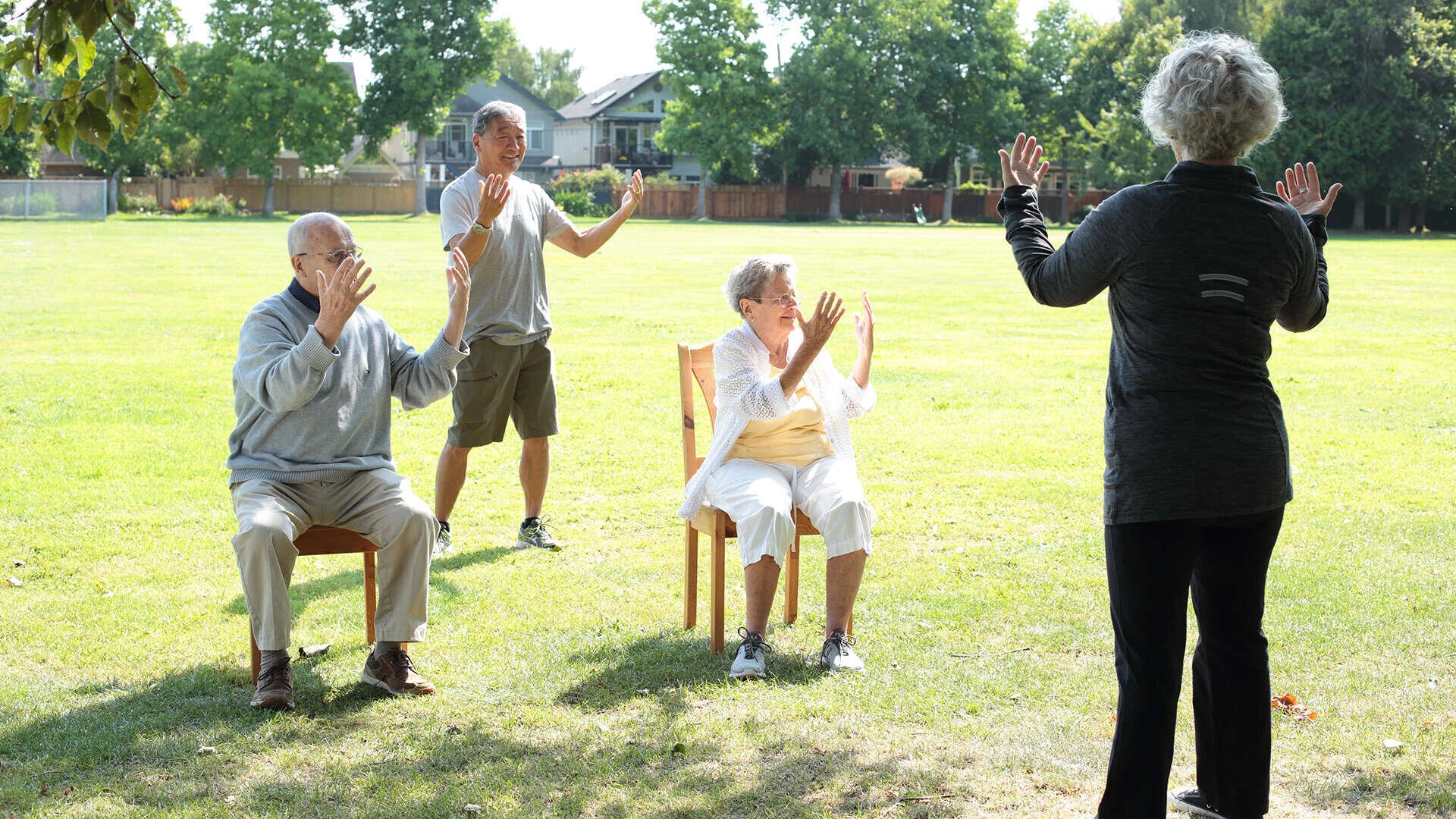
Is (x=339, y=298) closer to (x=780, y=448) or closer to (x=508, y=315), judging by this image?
(x=780, y=448)

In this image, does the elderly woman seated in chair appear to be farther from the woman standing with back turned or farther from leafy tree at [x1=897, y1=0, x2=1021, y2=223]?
leafy tree at [x1=897, y1=0, x2=1021, y2=223]

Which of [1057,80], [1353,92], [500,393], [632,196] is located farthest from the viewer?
[1057,80]

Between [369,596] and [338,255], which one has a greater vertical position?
[338,255]

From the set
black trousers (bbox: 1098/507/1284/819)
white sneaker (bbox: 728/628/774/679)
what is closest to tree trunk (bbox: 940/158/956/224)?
white sneaker (bbox: 728/628/774/679)

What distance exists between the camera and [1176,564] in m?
3.07

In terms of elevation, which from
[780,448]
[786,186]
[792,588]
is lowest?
[792,588]

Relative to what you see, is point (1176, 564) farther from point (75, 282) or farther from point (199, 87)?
point (199, 87)

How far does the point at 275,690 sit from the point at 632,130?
83.4 meters

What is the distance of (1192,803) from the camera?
11.7ft

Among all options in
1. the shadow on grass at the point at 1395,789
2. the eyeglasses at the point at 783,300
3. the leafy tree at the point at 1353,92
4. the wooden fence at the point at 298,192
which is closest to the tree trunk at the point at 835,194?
the wooden fence at the point at 298,192

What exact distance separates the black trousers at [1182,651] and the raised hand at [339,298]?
242 centimetres

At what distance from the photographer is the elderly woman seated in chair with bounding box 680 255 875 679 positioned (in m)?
4.73

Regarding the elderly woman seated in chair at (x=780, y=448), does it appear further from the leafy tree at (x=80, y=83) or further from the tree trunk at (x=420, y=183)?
the tree trunk at (x=420, y=183)

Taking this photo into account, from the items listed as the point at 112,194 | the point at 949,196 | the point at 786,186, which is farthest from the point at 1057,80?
the point at 112,194
